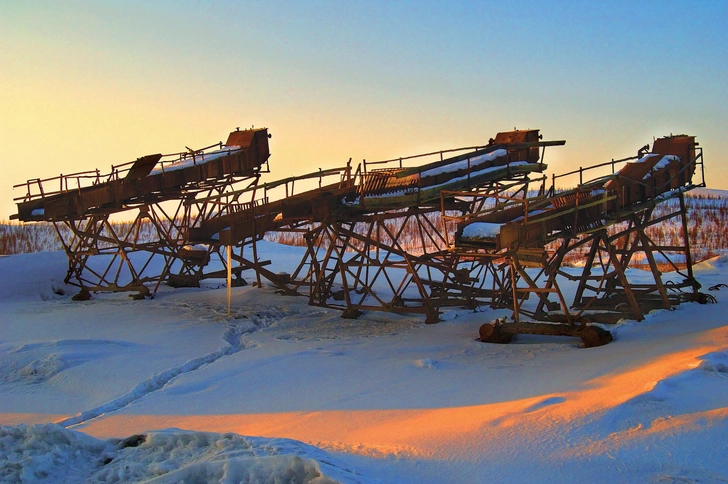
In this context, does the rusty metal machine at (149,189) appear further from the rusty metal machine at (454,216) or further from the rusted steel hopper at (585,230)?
the rusted steel hopper at (585,230)

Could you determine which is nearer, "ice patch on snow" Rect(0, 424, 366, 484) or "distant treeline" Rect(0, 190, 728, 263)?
"ice patch on snow" Rect(0, 424, 366, 484)

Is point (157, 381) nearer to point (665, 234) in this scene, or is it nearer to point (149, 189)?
point (149, 189)

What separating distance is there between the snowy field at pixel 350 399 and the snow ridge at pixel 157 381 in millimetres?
41

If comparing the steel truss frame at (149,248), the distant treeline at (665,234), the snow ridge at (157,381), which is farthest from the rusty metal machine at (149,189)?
the distant treeline at (665,234)

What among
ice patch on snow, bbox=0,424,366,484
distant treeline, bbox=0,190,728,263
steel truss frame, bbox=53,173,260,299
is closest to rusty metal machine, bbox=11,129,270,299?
steel truss frame, bbox=53,173,260,299

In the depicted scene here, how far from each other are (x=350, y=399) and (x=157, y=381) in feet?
11.7

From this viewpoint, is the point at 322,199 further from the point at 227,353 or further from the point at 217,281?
the point at 217,281

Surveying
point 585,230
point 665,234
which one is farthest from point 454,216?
point 665,234

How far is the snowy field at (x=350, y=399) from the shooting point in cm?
544

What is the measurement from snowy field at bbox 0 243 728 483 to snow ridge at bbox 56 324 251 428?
41 mm

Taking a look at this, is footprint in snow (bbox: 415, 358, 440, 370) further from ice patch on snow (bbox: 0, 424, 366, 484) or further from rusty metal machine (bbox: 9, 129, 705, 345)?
ice patch on snow (bbox: 0, 424, 366, 484)

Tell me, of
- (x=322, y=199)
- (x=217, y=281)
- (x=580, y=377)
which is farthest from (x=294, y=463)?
(x=217, y=281)

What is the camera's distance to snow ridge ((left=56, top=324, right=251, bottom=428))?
8977 millimetres

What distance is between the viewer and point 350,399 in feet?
29.7
